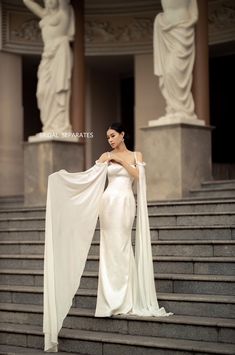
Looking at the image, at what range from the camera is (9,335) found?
7.09 meters

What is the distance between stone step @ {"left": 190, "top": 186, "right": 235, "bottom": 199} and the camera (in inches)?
367

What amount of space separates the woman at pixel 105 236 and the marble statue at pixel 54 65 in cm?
458

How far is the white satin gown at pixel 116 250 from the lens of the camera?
664cm

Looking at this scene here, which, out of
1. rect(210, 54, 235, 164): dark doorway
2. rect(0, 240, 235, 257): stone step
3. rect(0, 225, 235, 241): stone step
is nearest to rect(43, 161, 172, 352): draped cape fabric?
rect(0, 240, 235, 257): stone step

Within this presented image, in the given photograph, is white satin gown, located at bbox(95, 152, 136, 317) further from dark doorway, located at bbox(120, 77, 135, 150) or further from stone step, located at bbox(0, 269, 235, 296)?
dark doorway, located at bbox(120, 77, 135, 150)

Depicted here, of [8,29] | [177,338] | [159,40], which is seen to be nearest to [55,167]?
[159,40]

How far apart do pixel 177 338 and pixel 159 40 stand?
16.6 ft

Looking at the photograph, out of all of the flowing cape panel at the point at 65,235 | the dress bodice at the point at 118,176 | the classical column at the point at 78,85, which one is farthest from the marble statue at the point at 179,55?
the flowing cape panel at the point at 65,235

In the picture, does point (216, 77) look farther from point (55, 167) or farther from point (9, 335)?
point (9, 335)

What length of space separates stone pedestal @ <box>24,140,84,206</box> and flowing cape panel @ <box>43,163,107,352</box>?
434 cm

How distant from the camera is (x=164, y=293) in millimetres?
7047

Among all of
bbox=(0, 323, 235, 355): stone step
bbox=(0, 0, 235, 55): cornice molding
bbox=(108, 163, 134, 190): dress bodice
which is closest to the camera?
bbox=(0, 323, 235, 355): stone step

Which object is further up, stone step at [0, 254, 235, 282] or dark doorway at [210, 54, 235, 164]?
dark doorway at [210, 54, 235, 164]

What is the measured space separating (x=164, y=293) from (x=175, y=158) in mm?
3046
